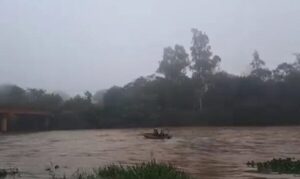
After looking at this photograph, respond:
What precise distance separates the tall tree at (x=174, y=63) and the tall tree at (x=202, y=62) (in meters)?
2.15

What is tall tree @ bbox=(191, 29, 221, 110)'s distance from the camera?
375 ft

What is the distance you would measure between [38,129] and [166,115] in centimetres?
2651

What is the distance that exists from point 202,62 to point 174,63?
6264mm

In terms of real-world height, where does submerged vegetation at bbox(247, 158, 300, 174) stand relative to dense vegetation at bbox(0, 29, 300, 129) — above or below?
below

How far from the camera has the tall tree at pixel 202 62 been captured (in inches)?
4500

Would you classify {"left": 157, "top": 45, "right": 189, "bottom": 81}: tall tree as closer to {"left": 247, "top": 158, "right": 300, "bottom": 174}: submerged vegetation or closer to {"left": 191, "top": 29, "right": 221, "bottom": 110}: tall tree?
{"left": 191, "top": 29, "right": 221, "bottom": 110}: tall tree

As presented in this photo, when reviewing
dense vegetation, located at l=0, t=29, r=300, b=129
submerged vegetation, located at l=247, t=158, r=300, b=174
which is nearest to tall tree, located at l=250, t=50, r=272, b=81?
dense vegetation, located at l=0, t=29, r=300, b=129

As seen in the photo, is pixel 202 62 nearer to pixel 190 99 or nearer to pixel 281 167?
pixel 190 99

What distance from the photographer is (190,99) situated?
369 feet

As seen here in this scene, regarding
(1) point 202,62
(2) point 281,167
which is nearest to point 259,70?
(1) point 202,62

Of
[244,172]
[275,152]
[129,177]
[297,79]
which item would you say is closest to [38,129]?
[297,79]

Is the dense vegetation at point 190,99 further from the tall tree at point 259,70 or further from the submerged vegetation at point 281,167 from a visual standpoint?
the submerged vegetation at point 281,167

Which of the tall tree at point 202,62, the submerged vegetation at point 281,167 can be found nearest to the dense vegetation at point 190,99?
the tall tree at point 202,62

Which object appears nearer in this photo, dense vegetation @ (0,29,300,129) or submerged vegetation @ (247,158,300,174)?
submerged vegetation @ (247,158,300,174)
